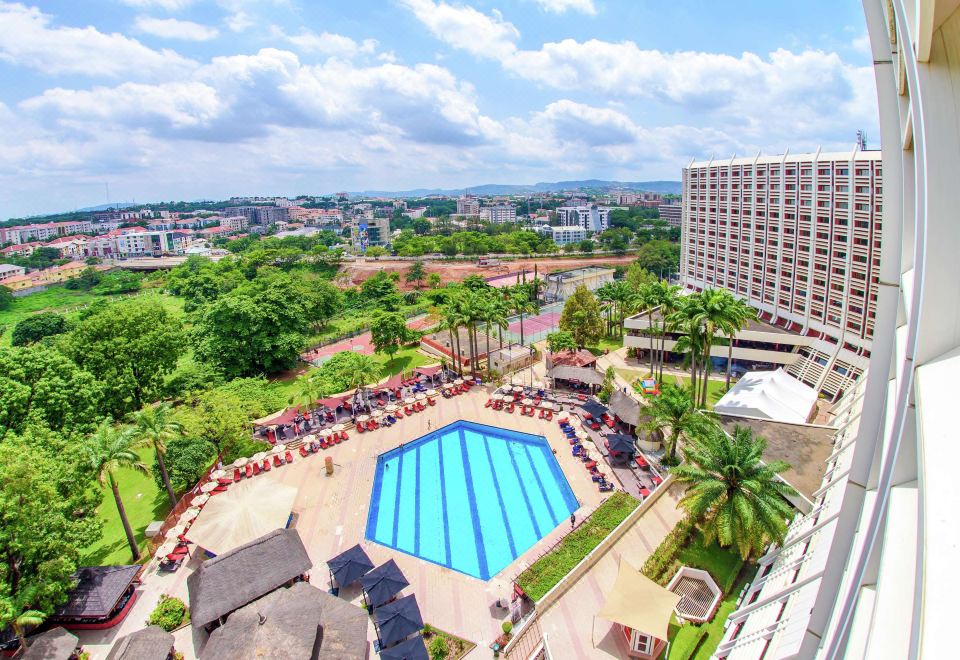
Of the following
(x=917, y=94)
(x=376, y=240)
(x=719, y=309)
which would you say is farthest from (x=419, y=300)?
(x=376, y=240)

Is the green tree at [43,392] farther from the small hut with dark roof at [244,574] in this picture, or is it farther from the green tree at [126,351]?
the small hut with dark roof at [244,574]

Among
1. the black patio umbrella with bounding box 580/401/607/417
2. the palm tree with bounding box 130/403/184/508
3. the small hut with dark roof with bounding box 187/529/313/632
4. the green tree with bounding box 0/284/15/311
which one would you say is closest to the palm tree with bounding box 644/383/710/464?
the black patio umbrella with bounding box 580/401/607/417

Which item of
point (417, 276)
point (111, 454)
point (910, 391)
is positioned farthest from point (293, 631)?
point (417, 276)

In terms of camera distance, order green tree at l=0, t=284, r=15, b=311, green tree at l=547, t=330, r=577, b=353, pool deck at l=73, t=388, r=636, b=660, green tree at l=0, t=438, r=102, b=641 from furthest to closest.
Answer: green tree at l=0, t=284, r=15, b=311
green tree at l=547, t=330, r=577, b=353
pool deck at l=73, t=388, r=636, b=660
green tree at l=0, t=438, r=102, b=641

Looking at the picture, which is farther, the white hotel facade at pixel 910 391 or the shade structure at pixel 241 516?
the shade structure at pixel 241 516

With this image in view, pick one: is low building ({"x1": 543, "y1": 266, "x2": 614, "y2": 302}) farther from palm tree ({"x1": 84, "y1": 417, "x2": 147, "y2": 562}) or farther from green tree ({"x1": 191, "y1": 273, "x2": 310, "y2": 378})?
palm tree ({"x1": 84, "y1": 417, "x2": 147, "y2": 562})

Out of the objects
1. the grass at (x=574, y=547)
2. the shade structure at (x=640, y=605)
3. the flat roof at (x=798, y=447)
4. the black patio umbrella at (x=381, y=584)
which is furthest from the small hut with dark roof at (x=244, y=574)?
the flat roof at (x=798, y=447)

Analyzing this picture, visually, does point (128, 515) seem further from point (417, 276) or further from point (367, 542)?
point (417, 276)
